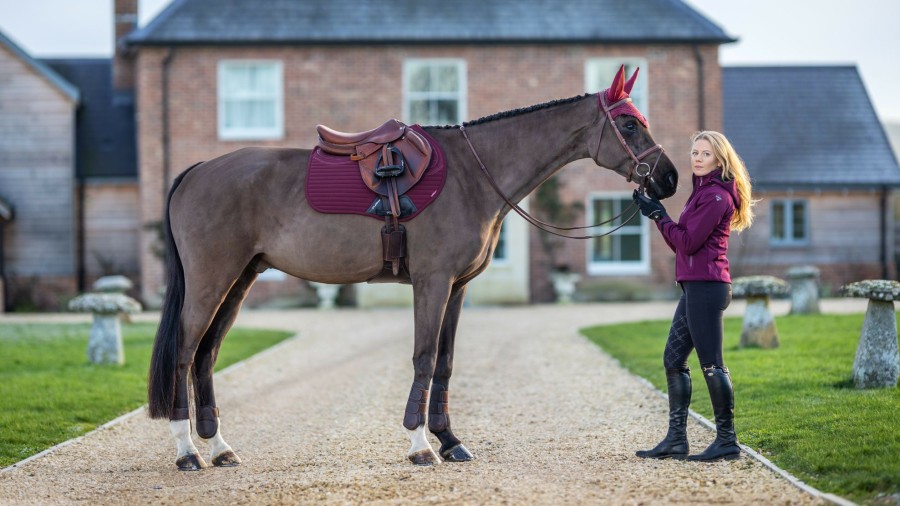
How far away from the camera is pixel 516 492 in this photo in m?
5.84

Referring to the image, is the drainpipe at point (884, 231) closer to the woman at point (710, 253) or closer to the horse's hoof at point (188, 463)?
the woman at point (710, 253)

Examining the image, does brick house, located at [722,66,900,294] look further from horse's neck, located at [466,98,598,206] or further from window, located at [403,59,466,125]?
horse's neck, located at [466,98,598,206]

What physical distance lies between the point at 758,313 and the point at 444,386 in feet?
23.3

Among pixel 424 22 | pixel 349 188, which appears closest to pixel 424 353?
pixel 349 188

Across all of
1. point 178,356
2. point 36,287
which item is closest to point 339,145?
point 178,356

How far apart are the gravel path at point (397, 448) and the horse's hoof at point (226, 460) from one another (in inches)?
4.4

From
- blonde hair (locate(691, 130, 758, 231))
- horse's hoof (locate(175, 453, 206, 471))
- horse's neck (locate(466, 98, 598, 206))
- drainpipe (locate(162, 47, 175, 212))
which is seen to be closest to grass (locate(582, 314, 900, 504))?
blonde hair (locate(691, 130, 758, 231))

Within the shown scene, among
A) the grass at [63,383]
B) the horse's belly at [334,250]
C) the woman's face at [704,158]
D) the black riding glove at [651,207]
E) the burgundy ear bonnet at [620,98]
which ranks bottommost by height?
the grass at [63,383]

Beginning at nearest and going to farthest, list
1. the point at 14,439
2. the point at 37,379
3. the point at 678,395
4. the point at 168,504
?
the point at 168,504 → the point at 678,395 → the point at 14,439 → the point at 37,379

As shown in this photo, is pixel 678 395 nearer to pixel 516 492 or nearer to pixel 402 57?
pixel 516 492

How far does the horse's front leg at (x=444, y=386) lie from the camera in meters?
6.96

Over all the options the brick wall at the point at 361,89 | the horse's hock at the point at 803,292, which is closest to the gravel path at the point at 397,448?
the horse's hock at the point at 803,292

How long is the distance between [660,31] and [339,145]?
18.3m

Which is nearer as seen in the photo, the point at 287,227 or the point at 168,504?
the point at 168,504
